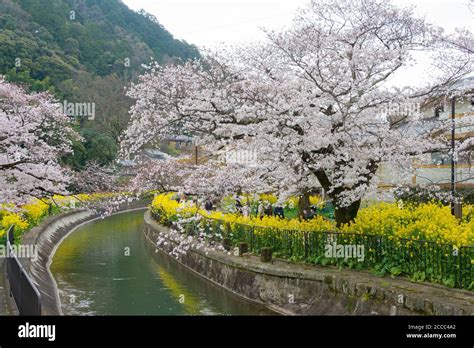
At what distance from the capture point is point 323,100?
1425 centimetres

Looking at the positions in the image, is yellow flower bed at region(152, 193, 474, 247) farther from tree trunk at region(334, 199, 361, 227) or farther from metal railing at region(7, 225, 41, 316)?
metal railing at region(7, 225, 41, 316)

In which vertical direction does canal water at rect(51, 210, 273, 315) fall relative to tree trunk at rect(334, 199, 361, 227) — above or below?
below

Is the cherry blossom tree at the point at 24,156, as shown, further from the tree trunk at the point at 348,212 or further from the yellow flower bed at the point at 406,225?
the tree trunk at the point at 348,212

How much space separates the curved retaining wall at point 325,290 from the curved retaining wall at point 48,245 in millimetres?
5613

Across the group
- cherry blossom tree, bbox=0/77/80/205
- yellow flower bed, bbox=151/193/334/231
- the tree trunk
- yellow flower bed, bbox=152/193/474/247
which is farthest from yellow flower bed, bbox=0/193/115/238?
the tree trunk

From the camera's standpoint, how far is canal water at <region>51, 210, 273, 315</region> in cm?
1669

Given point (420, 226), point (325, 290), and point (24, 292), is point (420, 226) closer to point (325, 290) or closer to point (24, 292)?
point (325, 290)

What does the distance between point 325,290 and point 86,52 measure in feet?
256

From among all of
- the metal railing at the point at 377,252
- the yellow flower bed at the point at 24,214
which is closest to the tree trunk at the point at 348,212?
the metal railing at the point at 377,252

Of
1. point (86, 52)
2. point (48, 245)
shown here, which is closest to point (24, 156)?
point (48, 245)

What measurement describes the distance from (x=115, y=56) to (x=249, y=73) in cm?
7805

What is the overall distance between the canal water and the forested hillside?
739 inches

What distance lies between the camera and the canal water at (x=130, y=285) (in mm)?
16688

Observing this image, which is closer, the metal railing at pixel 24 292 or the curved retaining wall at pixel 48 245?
the metal railing at pixel 24 292
